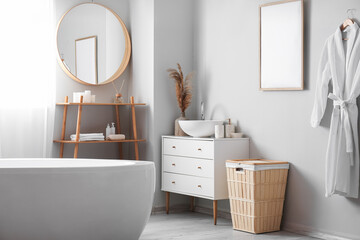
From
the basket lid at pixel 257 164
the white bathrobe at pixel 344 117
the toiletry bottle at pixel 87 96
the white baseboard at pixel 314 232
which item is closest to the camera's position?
the white bathrobe at pixel 344 117

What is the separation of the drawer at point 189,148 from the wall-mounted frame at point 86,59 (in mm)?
939

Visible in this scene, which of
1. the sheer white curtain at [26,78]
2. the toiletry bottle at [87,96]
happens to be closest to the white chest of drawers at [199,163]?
the toiletry bottle at [87,96]

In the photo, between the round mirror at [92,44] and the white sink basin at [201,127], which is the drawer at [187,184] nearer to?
the white sink basin at [201,127]

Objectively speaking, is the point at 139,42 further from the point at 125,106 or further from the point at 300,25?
the point at 300,25

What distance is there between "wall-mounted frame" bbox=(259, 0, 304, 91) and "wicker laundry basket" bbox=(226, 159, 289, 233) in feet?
2.15

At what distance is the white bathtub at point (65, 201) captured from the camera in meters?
3.47

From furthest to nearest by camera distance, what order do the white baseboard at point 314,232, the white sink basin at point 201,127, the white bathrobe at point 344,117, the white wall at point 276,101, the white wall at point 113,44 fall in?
the white wall at point 113,44 < the white sink basin at point 201,127 < the white wall at point 276,101 < the white baseboard at point 314,232 < the white bathrobe at point 344,117

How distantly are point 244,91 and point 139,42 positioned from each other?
3.98 feet

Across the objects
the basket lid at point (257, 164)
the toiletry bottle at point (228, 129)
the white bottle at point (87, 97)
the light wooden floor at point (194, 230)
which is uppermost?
the white bottle at point (87, 97)

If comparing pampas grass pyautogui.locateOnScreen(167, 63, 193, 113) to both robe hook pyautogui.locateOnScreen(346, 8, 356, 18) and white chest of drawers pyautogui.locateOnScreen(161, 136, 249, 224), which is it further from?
robe hook pyautogui.locateOnScreen(346, 8, 356, 18)

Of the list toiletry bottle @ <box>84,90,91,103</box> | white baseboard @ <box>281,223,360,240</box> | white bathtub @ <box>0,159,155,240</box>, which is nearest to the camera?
white bathtub @ <box>0,159,155,240</box>

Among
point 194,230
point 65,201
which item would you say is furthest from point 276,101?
point 65,201

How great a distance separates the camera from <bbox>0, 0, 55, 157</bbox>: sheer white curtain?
192 inches

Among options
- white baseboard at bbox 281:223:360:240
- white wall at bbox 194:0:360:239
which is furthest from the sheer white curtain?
white baseboard at bbox 281:223:360:240
